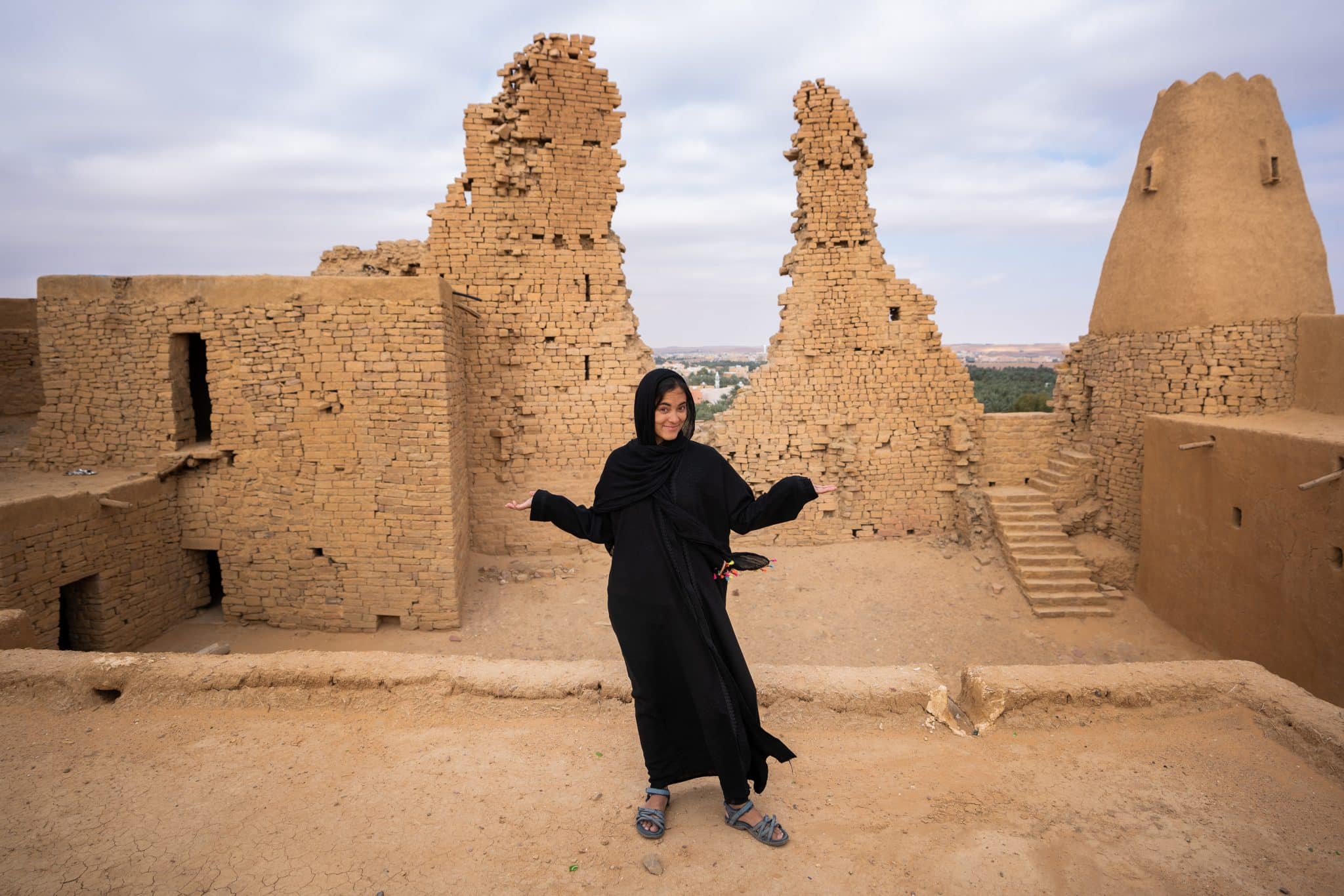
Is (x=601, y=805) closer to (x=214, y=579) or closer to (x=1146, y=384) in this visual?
(x=214, y=579)

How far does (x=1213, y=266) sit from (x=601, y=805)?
10797 millimetres

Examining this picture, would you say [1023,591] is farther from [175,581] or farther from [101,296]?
[101,296]

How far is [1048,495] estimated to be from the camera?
10766mm

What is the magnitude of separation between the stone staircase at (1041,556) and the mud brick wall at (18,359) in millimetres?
16690

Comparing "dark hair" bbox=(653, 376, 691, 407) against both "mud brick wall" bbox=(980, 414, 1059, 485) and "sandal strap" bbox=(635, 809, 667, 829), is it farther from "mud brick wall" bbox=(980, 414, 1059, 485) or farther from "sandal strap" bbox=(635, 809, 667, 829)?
"mud brick wall" bbox=(980, 414, 1059, 485)

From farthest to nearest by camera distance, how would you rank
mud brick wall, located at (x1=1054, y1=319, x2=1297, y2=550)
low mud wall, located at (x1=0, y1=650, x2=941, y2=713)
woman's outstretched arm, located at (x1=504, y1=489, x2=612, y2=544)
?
mud brick wall, located at (x1=1054, y1=319, x2=1297, y2=550)
low mud wall, located at (x1=0, y1=650, x2=941, y2=713)
woman's outstretched arm, located at (x1=504, y1=489, x2=612, y2=544)

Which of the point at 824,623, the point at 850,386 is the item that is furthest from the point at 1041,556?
the point at 850,386

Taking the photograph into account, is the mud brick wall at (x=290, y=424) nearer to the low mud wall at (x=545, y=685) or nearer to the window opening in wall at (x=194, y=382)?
the window opening in wall at (x=194, y=382)

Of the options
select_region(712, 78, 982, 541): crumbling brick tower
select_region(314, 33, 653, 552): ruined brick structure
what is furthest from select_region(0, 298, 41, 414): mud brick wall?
select_region(712, 78, 982, 541): crumbling brick tower

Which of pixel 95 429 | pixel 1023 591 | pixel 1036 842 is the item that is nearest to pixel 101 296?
pixel 95 429

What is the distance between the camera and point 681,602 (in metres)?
3.25

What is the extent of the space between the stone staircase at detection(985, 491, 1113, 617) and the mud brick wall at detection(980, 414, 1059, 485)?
25cm

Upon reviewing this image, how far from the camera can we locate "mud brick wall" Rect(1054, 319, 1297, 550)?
895 cm

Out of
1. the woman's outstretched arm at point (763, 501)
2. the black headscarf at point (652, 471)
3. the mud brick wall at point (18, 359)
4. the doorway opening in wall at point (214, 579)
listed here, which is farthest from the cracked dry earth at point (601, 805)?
the mud brick wall at point (18, 359)
